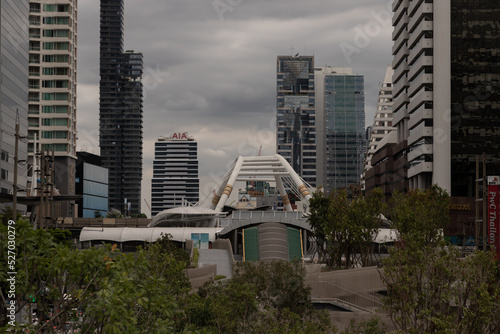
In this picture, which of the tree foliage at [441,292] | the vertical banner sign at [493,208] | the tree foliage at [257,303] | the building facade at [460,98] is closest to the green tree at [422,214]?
the vertical banner sign at [493,208]

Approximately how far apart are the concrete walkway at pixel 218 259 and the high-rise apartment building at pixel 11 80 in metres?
25.1

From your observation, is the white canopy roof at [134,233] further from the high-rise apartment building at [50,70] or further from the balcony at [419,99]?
the balcony at [419,99]

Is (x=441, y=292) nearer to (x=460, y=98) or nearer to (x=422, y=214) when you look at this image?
(x=422, y=214)

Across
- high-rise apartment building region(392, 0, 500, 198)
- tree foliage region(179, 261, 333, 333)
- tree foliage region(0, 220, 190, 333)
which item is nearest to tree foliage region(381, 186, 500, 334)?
tree foliage region(179, 261, 333, 333)

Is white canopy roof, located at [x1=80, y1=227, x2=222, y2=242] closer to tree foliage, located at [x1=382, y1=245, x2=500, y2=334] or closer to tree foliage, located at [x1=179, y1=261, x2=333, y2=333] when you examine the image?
tree foliage, located at [x1=179, y1=261, x2=333, y2=333]

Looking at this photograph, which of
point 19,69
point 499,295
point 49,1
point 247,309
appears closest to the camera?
point 499,295

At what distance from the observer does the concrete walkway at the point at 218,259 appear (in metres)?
A: 90.1

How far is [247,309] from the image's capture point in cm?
4419

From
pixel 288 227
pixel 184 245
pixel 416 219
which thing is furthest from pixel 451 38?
pixel 416 219

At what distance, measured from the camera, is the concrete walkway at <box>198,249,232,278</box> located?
9009 centimetres

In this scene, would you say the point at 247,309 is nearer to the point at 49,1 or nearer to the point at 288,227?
the point at 288,227

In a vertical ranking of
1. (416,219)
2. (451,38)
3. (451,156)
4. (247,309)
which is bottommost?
(247,309)

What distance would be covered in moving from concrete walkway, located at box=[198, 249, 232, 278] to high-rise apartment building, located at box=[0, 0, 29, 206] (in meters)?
25.1

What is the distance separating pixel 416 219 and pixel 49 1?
109 metres
